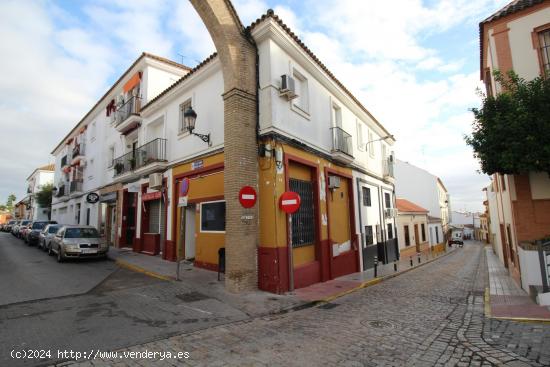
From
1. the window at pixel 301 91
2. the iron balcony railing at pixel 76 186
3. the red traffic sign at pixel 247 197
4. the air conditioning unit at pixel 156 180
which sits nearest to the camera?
the red traffic sign at pixel 247 197

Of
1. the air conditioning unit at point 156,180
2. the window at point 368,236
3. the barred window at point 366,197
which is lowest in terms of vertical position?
the window at point 368,236

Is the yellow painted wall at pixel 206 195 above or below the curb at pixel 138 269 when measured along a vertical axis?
above

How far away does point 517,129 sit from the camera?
716cm

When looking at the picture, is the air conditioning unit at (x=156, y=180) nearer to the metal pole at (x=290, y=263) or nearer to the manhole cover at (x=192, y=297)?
the manhole cover at (x=192, y=297)

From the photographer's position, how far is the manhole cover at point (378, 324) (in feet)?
18.2

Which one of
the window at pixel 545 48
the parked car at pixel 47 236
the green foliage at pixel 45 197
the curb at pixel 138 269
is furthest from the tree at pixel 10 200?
the window at pixel 545 48

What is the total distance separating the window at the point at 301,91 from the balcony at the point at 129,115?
28.0 feet

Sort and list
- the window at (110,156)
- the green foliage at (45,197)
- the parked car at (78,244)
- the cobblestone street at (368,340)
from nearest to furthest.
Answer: the cobblestone street at (368,340) < the parked car at (78,244) < the window at (110,156) < the green foliage at (45,197)

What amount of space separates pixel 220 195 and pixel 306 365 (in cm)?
677

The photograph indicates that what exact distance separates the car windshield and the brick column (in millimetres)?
8523

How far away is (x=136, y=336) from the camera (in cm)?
471

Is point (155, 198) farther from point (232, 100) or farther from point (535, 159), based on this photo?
point (535, 159)

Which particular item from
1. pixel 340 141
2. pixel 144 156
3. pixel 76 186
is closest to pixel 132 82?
pixel 144 156

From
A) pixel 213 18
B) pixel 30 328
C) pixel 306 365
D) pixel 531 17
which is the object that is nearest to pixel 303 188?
pixel 213 18
